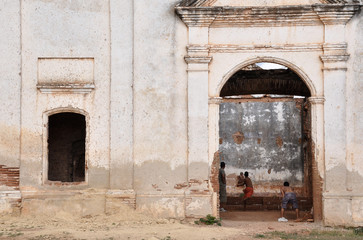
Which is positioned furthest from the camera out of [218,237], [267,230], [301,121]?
[301,121]

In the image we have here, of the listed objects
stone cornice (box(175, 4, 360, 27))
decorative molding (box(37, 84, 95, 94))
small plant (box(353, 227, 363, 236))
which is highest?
stone cornice (box(175, 4, 360, 27))

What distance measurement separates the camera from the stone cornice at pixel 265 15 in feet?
36.9

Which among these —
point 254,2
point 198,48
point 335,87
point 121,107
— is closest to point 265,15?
point 254,2

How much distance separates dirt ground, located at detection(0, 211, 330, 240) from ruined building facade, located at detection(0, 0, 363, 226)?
24cm

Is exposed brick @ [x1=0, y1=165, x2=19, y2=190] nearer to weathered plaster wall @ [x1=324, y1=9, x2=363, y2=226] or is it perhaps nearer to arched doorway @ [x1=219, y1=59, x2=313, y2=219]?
weathered plaster wall @ [x1=324, y1=9, x2=363, y2=226]

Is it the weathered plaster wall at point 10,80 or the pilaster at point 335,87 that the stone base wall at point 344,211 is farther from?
the weathered plaster wall at point 10,80

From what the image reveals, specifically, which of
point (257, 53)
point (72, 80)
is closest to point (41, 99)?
point (72, 80)

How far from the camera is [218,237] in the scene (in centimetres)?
992

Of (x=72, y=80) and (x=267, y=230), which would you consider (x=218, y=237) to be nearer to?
(x=267, y=230)

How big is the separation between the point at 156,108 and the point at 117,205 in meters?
2.25

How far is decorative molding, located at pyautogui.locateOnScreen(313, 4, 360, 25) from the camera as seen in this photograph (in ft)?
36.7

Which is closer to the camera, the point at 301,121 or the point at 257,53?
the point at 257,53

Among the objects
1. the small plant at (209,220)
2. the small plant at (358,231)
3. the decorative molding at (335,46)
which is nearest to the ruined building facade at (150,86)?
the decorative molding at (335,46)

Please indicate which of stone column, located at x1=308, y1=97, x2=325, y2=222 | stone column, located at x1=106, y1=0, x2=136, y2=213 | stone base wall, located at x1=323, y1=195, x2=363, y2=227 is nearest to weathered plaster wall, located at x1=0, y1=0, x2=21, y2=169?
stone column, located at x1=106, y1=0, x2=136, y2=213
